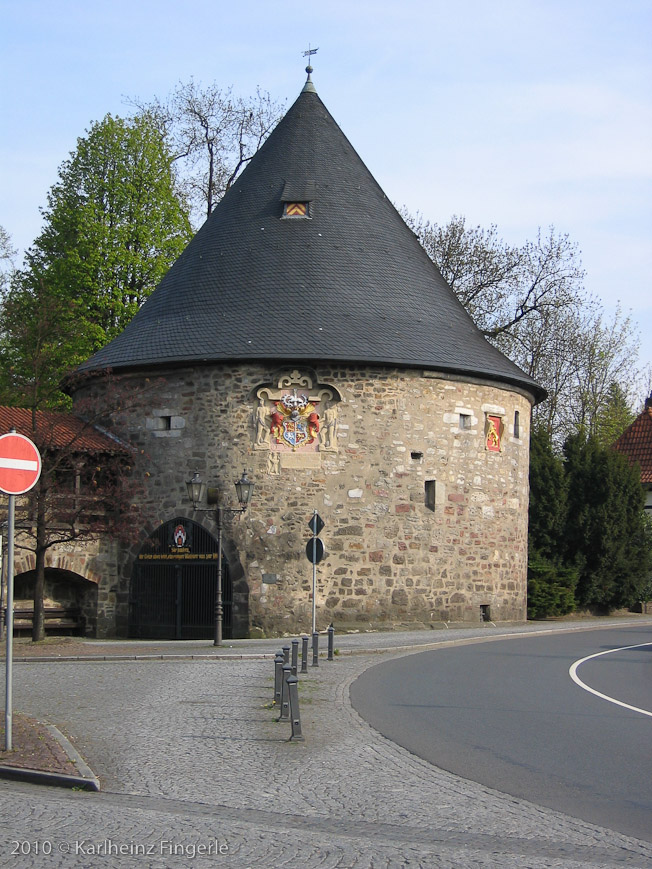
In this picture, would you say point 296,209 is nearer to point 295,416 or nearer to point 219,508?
point 295,416

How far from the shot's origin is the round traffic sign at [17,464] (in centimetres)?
836

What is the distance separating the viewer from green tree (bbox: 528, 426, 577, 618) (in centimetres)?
3136

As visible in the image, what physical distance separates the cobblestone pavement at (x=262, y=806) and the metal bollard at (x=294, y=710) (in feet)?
0.47

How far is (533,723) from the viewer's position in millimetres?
→ 10133

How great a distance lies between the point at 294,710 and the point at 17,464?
9.36 feet

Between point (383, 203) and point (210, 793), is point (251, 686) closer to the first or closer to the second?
point (210, 793)

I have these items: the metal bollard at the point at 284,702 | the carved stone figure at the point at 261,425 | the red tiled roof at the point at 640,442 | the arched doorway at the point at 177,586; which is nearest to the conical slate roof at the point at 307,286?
the carved stone figure at the point at 261,425

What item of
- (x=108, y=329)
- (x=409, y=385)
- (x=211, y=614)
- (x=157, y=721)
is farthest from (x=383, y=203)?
(x=157, y=721)

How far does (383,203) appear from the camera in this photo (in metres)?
28.9

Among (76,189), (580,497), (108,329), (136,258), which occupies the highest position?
(76,189)

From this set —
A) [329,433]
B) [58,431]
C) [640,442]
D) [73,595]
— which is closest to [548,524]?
[329,433]

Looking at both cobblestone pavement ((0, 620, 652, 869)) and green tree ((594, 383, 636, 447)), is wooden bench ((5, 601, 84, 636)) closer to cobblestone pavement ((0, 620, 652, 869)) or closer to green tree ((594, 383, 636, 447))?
cobblestone pavement ((0, 620, 652, 869))

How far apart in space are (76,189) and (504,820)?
100ft

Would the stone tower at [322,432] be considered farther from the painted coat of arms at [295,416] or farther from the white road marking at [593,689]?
the white road marking at [593,689]
